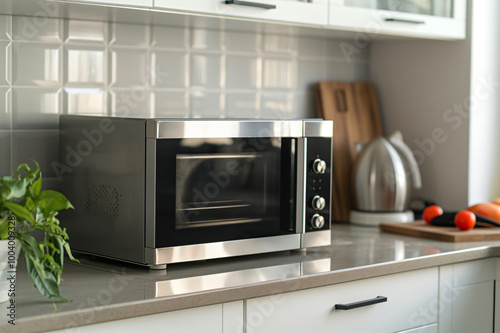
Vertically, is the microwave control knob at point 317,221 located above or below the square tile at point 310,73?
below

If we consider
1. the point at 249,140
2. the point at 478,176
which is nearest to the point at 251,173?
the point at 249,140

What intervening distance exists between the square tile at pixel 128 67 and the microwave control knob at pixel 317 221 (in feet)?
1.99

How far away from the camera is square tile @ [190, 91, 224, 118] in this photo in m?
1.96

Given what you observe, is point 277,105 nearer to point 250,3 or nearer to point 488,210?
point 250,3

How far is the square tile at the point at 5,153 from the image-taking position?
5.33 ft

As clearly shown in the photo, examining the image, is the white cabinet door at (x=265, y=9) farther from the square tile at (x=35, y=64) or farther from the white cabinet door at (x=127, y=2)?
the square tile at (x=35, y=64)

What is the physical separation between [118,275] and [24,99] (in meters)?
0.55

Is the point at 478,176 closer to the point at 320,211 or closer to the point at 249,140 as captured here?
the point at 320,211

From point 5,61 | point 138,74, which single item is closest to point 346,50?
point 138,74

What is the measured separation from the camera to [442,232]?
186cm

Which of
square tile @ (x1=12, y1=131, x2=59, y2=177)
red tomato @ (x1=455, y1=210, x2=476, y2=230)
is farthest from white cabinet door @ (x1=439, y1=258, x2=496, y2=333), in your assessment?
square tile @ (x1=12, y1=131, x2=59, y2=177)

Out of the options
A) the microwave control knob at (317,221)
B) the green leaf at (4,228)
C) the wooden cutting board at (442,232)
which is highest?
the green leaf at (4,228)

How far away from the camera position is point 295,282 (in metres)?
1.38

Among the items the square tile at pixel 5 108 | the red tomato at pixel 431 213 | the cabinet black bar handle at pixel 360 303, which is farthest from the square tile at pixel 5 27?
the red tomato at pixel 431 213
